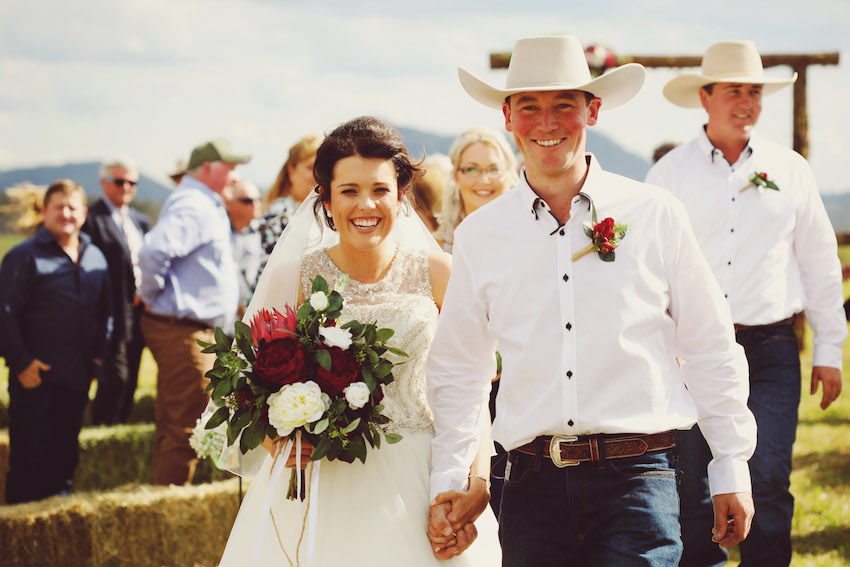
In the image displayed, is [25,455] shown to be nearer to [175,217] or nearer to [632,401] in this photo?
[175,217]

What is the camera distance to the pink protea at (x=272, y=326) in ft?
12.0

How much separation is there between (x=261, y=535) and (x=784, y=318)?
3.20 m

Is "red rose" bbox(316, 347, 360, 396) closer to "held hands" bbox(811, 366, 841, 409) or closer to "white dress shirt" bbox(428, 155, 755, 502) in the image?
"white dress shirt" bbox(428, 155, 755, 502)

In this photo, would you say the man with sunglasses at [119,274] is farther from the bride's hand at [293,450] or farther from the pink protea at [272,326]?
the pink protea at [272,326]

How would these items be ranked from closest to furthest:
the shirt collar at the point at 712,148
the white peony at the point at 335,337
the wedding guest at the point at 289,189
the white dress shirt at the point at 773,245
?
the white peony at the point at 335,337, the white dress shirt at the point at 773,245, the shirt collar at the point at 712,148, the wedding guest at the point at 289,189

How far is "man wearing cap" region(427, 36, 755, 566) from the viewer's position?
3285 mm

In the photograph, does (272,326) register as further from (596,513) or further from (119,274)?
(119,274)

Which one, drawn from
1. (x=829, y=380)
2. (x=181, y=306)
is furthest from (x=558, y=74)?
(x=181, y=306)

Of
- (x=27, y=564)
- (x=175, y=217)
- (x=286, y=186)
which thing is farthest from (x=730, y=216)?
(x=27, y=564)

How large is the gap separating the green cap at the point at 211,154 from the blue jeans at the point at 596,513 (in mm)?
5671

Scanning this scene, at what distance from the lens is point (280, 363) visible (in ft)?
11.7

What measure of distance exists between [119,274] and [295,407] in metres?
6.98

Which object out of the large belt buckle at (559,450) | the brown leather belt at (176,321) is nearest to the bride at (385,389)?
the large belt buckle at (559,450)

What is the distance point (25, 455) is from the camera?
25.3 feet
